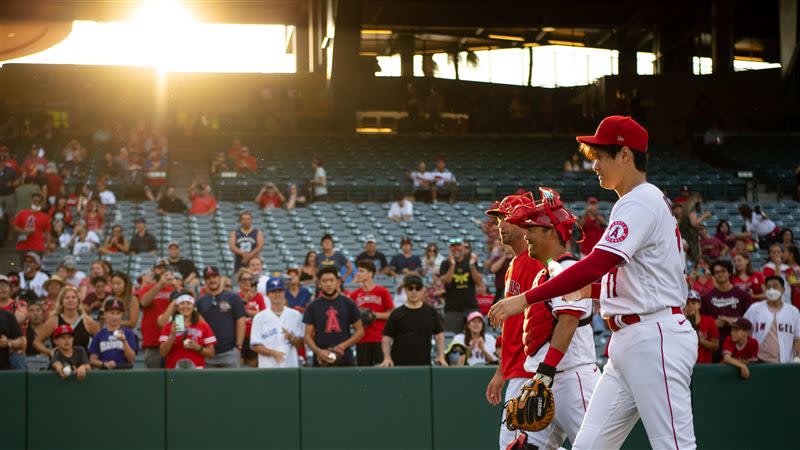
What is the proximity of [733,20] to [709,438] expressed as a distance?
2708cm

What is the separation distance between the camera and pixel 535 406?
5.25 metres

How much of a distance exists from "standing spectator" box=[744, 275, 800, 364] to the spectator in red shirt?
0.42 m

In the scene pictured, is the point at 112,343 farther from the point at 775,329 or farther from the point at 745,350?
the point at 775,329

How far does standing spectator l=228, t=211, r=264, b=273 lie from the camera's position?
1554 centimetres

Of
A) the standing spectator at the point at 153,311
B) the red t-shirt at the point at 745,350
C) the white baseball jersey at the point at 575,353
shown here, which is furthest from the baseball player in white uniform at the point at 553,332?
the standing spectator at the point at 153,311

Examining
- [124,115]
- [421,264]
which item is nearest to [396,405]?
[421,264]

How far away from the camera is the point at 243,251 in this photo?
51.2 feet

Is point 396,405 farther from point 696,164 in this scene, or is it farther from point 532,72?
point 532,72

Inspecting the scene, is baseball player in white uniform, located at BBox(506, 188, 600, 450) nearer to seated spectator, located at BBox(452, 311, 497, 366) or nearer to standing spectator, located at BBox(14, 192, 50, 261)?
seated spectator, located at BBox(452, 311, 497, 366)

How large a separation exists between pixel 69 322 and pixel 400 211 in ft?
34.0

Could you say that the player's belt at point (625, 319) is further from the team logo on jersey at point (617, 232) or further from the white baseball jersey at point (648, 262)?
the team logo on jersey at point (617, 232)

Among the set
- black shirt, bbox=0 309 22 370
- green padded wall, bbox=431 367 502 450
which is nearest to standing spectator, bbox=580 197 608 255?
green padded wall, bbox=431 367 502 450

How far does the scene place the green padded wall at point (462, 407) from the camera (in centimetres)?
999

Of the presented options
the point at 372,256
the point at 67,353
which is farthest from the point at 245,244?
the point at 67,353
